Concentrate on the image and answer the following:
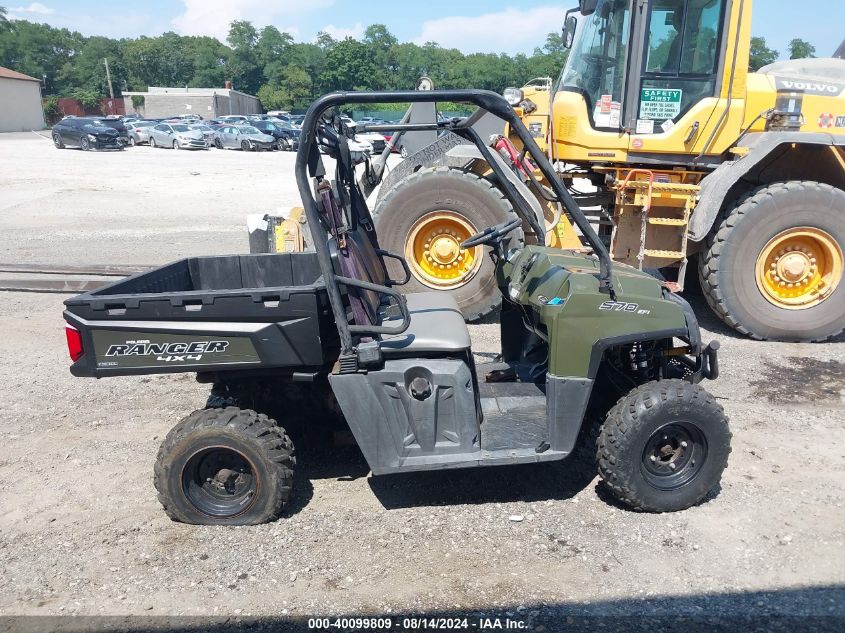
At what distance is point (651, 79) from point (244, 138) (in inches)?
1174

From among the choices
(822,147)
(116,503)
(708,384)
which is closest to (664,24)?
(822,147)

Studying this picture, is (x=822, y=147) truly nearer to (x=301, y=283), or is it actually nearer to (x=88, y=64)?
(x=301, y=283)

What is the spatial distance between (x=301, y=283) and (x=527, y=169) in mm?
2625

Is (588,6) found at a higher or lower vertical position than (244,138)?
higher

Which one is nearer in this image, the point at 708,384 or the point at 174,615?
the point at 174,615

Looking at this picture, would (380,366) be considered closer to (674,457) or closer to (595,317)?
(595,317)

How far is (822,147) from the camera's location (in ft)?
21.7

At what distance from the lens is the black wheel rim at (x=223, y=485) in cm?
366

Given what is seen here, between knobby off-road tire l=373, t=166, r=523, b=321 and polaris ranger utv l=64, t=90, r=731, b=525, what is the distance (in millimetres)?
2763

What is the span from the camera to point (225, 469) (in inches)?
146

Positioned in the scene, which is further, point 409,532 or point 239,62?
point 239,62

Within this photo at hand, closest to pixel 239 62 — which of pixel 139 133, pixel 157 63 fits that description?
pixel 157 63

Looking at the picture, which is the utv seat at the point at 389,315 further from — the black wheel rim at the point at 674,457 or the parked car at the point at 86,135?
the parked car at the point at 86,135

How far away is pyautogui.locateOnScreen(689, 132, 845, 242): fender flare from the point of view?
6.27 meters
